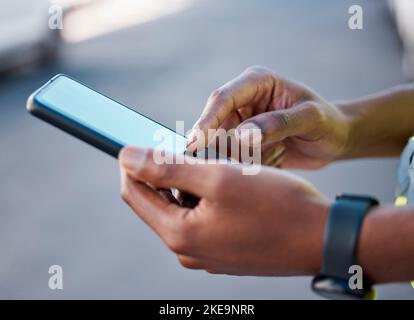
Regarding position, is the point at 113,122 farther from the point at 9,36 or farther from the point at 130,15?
the point at 130,15

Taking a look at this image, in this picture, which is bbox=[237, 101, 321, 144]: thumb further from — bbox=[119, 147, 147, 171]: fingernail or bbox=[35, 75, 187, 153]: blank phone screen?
bbox=[119, 147, 147, 171]: fingernail

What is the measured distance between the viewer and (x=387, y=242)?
905 millimetres

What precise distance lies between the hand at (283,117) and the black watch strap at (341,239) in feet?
1.16

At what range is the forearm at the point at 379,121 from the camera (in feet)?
4.84

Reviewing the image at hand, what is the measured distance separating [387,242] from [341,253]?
0.07m

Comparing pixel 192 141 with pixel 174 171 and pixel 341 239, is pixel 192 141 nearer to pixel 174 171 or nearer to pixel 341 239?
pixel 174 171

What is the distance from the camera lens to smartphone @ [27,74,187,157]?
1089 mm

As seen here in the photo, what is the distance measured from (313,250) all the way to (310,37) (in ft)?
12.2

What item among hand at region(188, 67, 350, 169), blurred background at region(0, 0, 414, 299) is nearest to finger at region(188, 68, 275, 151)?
hand at region(188, 67, 350, 169)

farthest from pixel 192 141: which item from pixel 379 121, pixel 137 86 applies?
pixel 137 86

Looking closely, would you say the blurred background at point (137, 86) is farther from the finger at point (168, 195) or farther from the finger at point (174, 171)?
the finger at point (174, 171)

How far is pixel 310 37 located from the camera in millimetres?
4457

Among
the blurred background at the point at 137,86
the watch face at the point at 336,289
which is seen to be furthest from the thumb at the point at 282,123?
the blurred background at the point at 137,86
